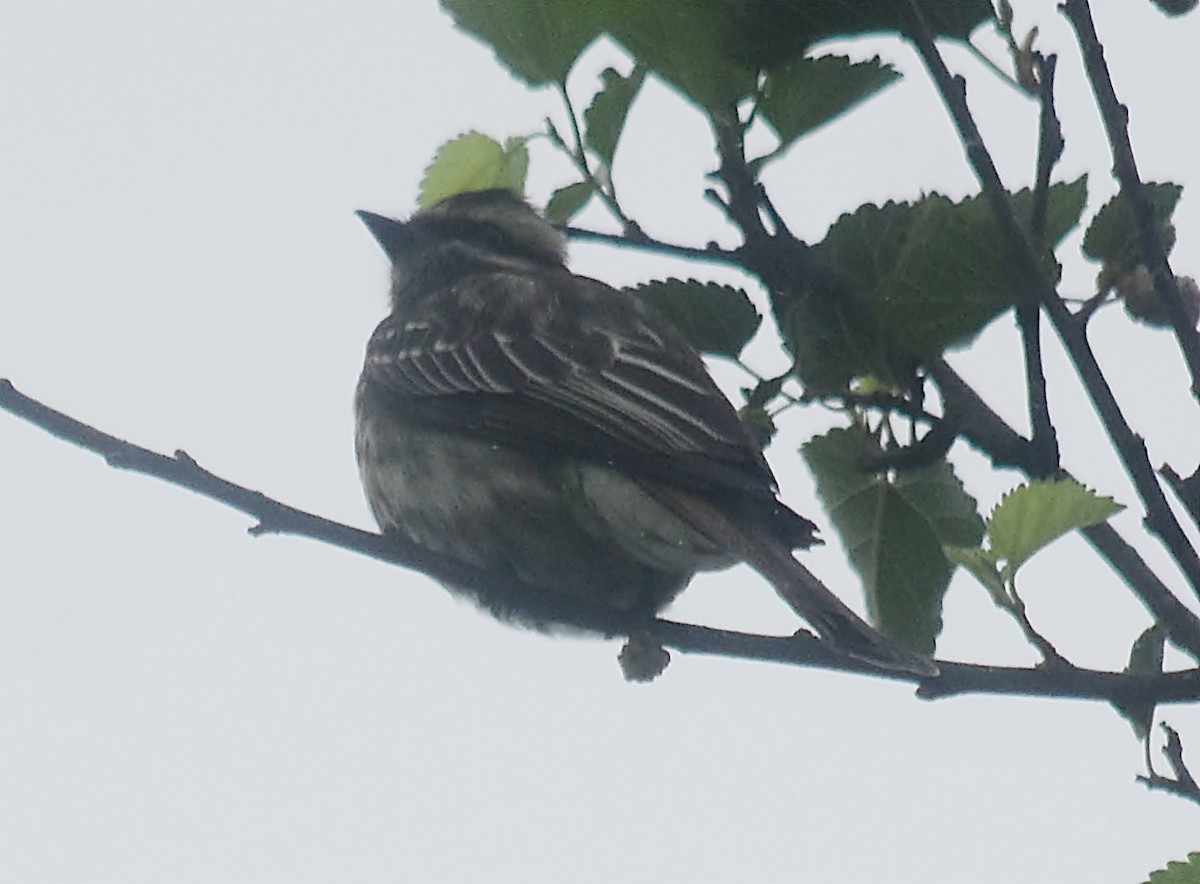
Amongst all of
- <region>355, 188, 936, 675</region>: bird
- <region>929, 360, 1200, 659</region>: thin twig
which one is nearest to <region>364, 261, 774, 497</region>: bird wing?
<region>355, 188, 936, 675</region>: bird

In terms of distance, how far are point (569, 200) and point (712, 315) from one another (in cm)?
40

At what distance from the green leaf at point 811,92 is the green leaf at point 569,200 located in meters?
0.42

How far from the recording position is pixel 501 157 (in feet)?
13.9

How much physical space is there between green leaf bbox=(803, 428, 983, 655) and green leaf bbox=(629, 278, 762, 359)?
26 cm

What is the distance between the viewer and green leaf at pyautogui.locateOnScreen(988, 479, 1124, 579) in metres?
2.93

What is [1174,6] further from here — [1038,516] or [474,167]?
[474,167]

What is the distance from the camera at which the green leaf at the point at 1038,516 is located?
293 cm

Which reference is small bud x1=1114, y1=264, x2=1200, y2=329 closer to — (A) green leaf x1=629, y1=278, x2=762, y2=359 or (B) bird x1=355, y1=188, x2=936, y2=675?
(A) green leaf x1=629, y1=278, x2=762, y2=359

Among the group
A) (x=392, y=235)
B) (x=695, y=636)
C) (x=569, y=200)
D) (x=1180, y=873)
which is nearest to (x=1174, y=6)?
(x=569, y=200)

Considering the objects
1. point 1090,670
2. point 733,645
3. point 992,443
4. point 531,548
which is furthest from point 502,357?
point 1090,670

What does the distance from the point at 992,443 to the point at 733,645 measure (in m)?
0.70

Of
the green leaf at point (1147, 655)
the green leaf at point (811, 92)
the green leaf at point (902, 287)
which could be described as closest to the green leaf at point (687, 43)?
the green leaf at point (811, 92)

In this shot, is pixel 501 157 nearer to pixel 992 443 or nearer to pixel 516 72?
pixel 516 72

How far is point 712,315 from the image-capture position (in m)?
3.59
